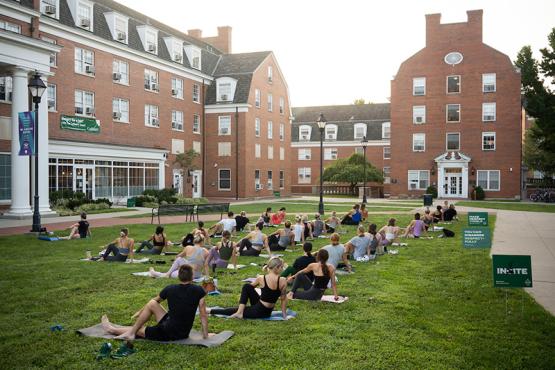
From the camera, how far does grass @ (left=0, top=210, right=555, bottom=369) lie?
6.77 metres

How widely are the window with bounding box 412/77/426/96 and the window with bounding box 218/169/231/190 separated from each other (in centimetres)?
2191

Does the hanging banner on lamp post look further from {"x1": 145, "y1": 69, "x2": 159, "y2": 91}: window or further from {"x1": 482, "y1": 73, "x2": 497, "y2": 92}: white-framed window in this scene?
{"x1": 482, "y1": 73, "x2": 497, "y2": 92}: white-framed window

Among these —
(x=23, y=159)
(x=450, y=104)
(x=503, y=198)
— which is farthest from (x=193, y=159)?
(x=503, y=198)

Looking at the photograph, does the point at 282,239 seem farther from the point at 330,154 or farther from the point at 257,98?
the point at 330,154

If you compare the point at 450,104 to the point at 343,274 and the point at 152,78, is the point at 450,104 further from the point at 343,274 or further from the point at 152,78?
the point at 343,274

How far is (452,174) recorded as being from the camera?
52500mm

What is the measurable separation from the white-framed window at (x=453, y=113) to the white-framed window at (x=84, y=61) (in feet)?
117

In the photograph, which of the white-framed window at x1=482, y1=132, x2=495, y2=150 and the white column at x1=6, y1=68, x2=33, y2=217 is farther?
the white-framed window at x1=482, y1=132, x2=495, y2=150

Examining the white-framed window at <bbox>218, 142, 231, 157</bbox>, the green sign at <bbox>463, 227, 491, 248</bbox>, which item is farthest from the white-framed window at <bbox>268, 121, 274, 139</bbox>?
the green sign at <bbox>463, 227, 491, 248</bbox>

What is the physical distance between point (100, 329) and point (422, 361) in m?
4.86

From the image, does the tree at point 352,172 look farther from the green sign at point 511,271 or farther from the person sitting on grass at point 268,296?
the person sitting on grass at point 268,296

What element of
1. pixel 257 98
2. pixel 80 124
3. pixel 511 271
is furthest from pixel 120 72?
pixel 511 271

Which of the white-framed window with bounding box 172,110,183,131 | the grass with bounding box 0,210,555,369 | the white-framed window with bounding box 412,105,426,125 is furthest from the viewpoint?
the white-framed window with bounding box 412,105,426,125

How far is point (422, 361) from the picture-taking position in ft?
22.1
